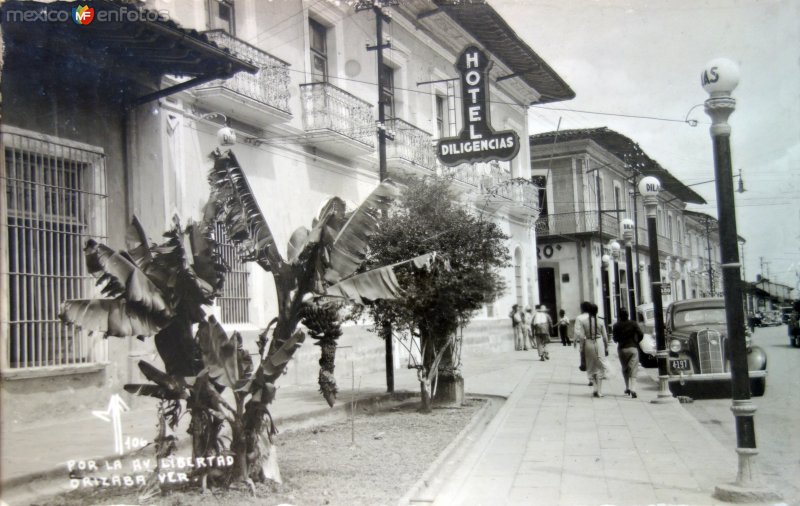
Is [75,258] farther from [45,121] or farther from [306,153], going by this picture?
[306,153]

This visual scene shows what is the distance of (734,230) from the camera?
19.5 feet

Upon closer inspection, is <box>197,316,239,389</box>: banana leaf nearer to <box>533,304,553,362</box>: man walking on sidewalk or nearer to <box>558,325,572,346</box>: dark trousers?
<box>533,304,553,362</box>: man walking on sidewalk

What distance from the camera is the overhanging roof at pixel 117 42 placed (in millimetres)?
7539

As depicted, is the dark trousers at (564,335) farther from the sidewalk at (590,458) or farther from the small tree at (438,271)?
the small tree at (438,271)

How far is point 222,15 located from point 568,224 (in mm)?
23895

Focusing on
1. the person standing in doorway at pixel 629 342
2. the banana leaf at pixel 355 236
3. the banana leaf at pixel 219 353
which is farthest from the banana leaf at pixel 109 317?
the person standing in doorway at pixel 629 342

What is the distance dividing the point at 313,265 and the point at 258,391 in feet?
3.95

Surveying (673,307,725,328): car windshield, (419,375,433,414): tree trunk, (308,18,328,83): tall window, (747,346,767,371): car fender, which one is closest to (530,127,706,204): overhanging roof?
(673,307,725,328): car windshield

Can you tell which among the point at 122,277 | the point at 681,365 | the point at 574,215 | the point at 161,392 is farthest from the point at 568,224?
the point at 122,277

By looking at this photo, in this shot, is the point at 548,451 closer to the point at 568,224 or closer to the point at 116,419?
the point at 116,419

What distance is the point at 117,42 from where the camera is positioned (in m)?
8.76

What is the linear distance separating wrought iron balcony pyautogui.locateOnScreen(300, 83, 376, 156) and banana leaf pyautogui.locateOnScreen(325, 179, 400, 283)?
766 cm

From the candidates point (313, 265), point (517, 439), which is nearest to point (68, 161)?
point (313, 265)

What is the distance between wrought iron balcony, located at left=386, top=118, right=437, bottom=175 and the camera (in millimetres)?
17250
